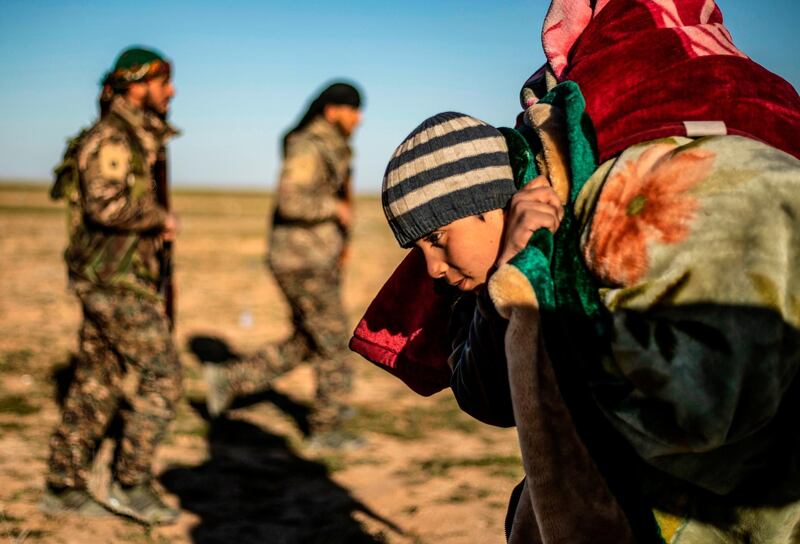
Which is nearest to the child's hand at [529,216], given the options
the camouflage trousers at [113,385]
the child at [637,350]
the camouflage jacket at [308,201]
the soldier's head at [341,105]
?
the child at [637,350]

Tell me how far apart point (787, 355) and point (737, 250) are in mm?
200

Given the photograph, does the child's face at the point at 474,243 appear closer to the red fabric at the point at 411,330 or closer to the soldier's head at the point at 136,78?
the red fabric at the point at 411,330

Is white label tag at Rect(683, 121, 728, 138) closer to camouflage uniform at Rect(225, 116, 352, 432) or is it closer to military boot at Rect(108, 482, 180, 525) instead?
military boot at Rect(108, 482, 180, 525)

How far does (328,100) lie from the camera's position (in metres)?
6.17

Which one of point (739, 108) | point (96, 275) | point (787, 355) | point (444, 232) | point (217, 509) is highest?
point (739, 108)

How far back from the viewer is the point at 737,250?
1283 mm

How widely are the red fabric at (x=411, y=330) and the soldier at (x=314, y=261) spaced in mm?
3813

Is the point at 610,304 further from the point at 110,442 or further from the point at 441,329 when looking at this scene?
the point at 110,442

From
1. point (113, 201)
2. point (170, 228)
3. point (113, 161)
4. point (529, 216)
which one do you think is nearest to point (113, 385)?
point (170, 228)

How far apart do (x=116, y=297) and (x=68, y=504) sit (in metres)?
1.28

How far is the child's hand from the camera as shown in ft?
5.16

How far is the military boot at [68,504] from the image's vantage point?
460 cm

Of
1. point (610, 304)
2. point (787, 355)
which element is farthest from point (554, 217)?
point (787, 355)

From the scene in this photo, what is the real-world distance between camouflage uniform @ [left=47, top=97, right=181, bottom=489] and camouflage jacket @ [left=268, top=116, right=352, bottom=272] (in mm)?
1389
